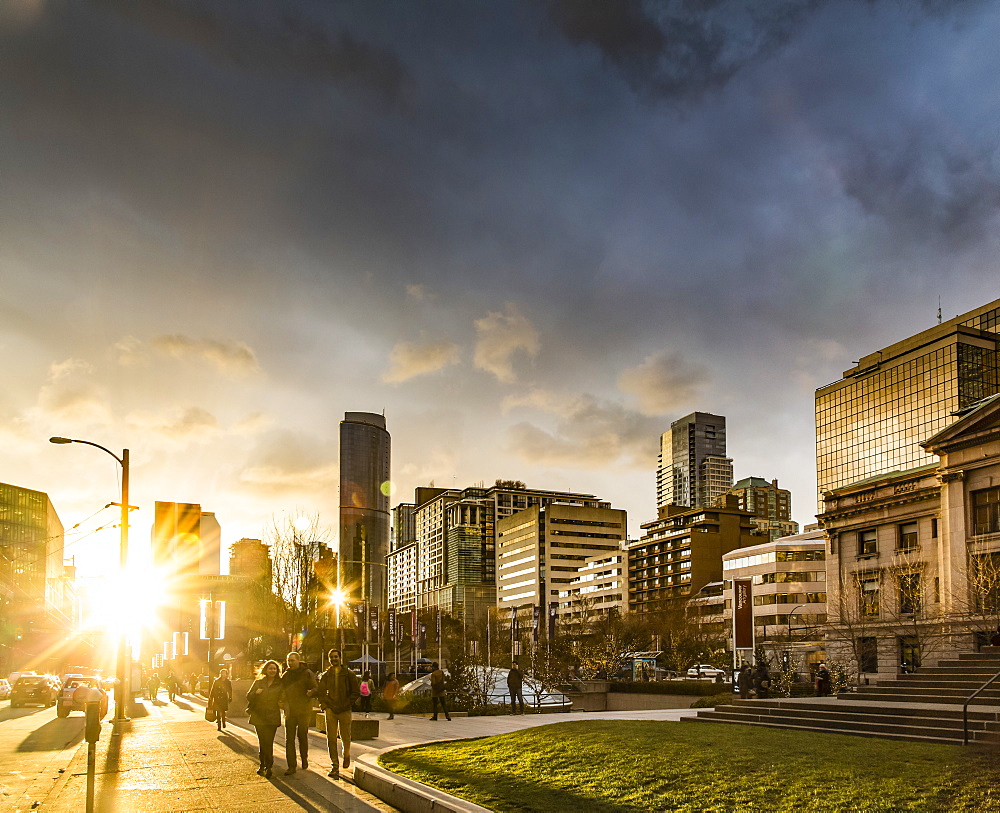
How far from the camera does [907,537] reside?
197 feet

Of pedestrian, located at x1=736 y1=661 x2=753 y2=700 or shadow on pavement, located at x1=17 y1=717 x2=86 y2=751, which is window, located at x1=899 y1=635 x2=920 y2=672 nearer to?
pedestrian, located at x1=736 y1=661 x2=753 y2=700

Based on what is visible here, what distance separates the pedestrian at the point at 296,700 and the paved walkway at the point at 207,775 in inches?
15.3

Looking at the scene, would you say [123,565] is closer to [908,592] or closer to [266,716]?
[266,716]

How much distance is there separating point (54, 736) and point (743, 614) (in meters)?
26.2

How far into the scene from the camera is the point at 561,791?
1206cm

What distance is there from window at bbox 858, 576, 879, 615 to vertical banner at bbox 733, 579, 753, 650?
82.2 ft

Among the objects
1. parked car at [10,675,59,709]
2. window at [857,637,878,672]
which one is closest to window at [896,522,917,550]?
window at [857,637,878,672]

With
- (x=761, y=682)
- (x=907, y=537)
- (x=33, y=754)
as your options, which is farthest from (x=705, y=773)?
(x=907, y=537)

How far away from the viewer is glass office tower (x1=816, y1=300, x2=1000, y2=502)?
502 ft

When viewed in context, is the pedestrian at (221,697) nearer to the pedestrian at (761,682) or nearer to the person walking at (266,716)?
the person walking at (266,716)

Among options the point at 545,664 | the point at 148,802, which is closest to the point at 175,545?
the point at 545,664

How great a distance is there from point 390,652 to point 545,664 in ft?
130

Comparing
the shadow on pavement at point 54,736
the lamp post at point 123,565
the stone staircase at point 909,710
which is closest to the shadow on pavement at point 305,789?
the shadow on pavement at point 54,736

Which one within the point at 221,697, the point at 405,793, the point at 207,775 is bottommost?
the point at 221,697
